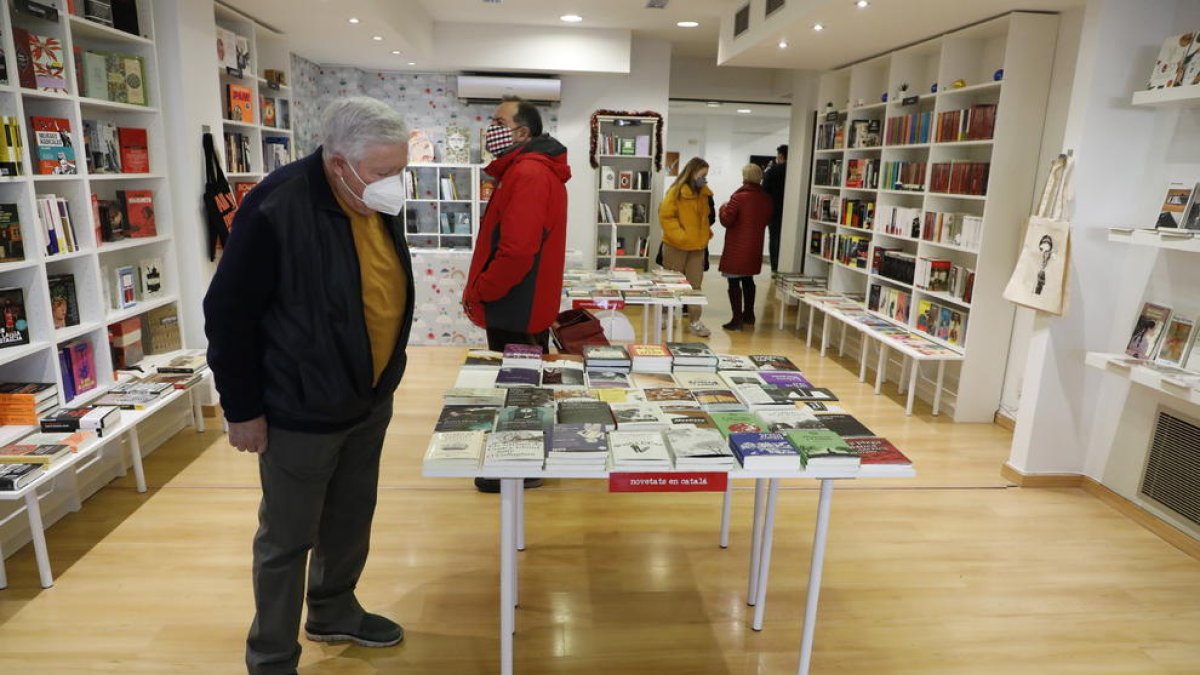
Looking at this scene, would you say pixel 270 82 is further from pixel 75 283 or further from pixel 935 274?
pixel 935 274

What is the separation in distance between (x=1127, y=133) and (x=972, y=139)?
1.26 metres

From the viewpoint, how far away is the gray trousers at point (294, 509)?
1994 millimetres

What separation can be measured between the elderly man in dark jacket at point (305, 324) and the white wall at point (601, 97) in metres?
6.04

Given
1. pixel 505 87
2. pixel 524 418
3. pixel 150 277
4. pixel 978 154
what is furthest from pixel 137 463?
pixel 978 154

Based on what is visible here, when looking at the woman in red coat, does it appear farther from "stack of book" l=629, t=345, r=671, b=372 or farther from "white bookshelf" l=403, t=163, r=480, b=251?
"stack of book" l=629, t=345, r=671, b=372

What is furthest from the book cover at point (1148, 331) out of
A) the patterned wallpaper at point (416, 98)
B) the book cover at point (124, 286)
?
the patterned wallpaper at point (416, 98)

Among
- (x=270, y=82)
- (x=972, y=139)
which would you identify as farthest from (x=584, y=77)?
(x=972, y=139)

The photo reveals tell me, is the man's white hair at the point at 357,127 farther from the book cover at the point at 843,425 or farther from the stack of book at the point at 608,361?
the book cover at the point at 843,425

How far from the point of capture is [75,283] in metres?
3.53

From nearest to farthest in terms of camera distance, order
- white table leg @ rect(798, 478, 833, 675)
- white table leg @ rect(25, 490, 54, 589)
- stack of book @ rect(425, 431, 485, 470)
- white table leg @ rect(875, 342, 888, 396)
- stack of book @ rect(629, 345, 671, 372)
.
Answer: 1. stack of book @ rect(425, 431, 485, 470)
2. white table leg @ rect(798, 478, 833, 675)
3. white table leg @ rect(25, 490, 54, 589)
4. stack of book @ rect(629, 345, 671, 372)
5. white table leg @ rect(875, 342, 888, 396)

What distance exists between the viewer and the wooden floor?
246 cm

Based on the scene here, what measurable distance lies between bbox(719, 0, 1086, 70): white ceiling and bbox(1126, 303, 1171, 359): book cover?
5.84ft

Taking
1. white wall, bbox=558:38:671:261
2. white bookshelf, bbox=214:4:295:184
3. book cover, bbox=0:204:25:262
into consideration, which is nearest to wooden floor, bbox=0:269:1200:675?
book cover, bbox=0:204:25:262

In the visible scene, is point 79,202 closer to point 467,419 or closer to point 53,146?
point 53,146
